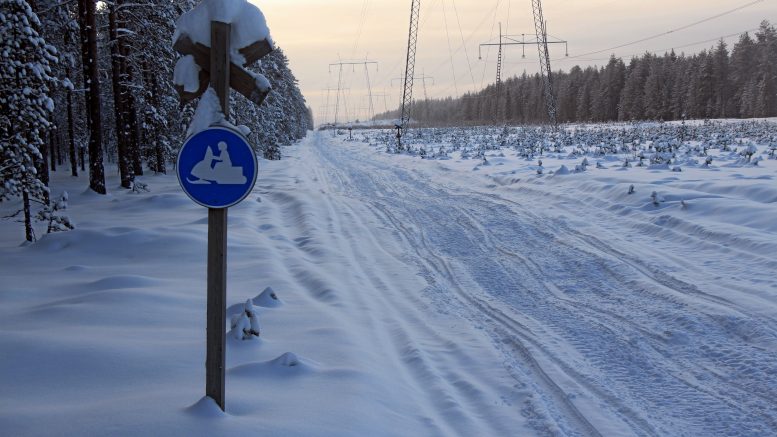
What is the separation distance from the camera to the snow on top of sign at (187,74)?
3.57 metres

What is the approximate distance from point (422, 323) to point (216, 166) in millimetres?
3585

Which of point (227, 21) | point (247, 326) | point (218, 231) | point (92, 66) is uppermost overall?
point (92, 66)

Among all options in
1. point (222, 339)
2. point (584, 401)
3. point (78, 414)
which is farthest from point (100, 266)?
point (584, 401)

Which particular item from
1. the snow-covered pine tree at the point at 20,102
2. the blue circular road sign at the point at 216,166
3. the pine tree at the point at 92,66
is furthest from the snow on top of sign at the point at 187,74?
the pine tree at the point at 92,66

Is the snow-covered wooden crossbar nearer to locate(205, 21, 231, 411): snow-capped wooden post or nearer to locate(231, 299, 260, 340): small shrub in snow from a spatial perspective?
locate(205, 21, 231, 411): snow-capped wooden post

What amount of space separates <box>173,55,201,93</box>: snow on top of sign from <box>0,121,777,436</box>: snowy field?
2089 millimetres

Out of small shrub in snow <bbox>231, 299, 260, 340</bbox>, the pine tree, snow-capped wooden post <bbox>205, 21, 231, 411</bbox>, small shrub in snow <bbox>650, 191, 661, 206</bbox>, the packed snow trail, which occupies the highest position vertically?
the pine tree

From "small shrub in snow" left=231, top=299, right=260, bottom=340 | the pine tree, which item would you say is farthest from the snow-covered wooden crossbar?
the pine tree

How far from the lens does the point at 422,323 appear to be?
629cm

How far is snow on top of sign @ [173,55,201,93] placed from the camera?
3.57 meters

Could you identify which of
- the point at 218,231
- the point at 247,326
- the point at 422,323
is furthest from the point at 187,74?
the point at 422,323

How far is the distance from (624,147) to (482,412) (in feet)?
79.5

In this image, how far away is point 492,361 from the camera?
17.2 ft

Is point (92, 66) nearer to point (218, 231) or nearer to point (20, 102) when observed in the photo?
point (20, 102)
